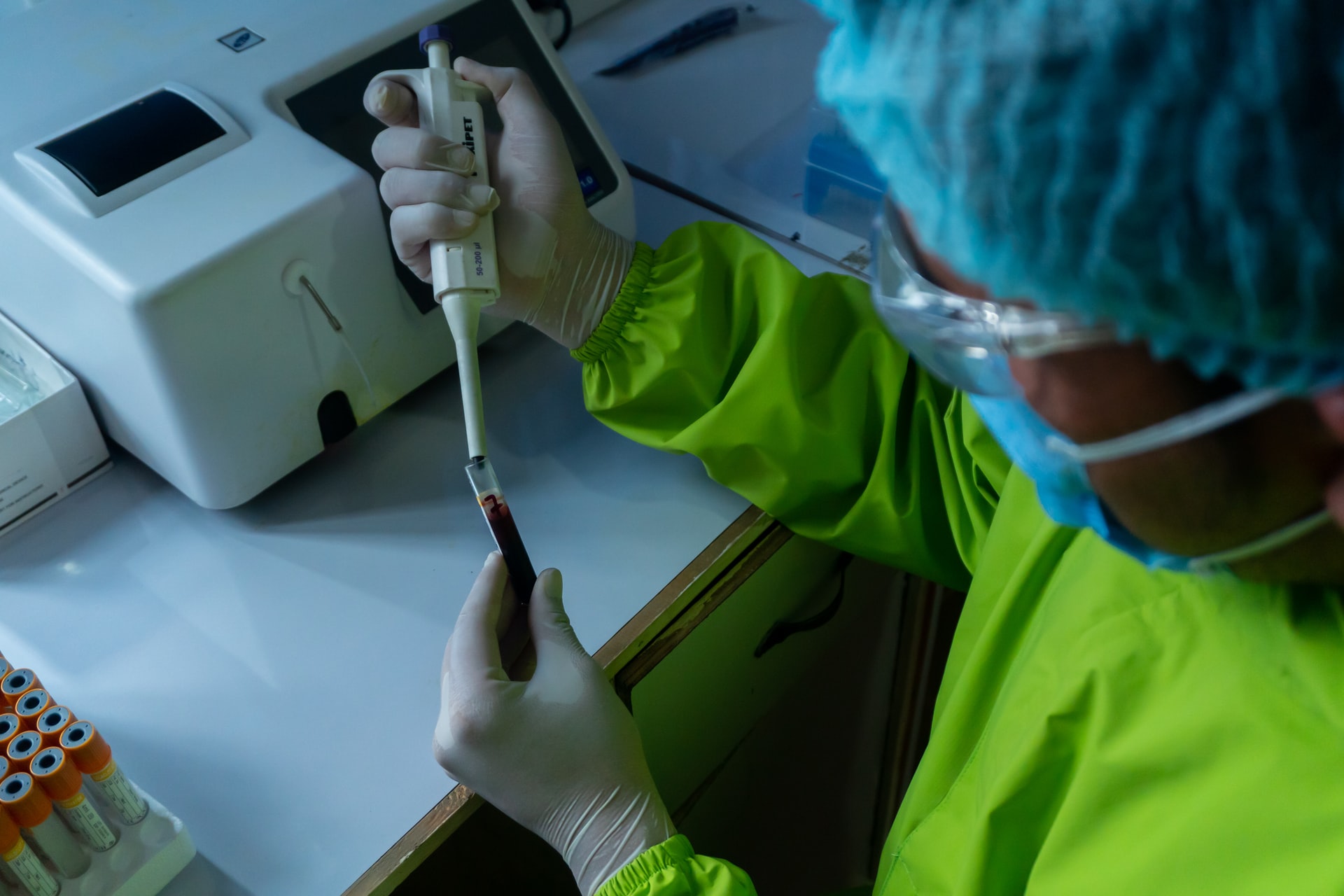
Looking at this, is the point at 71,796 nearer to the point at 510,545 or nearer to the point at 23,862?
the point at 23,862

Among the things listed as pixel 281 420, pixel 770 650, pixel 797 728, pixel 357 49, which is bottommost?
pixel 797 728

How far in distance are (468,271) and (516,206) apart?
0.09 metres

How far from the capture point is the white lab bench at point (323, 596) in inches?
27.3

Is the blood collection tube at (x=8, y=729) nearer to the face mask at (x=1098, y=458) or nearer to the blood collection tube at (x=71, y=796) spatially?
the blood collection tube at (x=71, y=796)

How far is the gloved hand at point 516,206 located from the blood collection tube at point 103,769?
42 cm

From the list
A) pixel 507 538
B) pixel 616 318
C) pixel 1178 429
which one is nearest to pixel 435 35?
pixel 616 318

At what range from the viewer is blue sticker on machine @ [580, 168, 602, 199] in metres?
0.98

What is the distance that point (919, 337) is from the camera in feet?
1.63

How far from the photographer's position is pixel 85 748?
0.62 meters

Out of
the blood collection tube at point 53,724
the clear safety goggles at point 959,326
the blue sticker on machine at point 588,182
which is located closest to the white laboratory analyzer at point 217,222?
the blue sticker on machine at point 588,182

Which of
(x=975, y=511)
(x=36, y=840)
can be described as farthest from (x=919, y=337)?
(x=36, y=840)

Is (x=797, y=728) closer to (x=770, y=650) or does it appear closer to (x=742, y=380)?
(x=770, y=650)

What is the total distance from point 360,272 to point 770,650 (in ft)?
1.76

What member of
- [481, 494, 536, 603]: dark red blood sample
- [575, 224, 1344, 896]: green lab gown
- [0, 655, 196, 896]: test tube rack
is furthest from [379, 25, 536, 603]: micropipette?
[0, 655, 196, 896]: test tube rack
